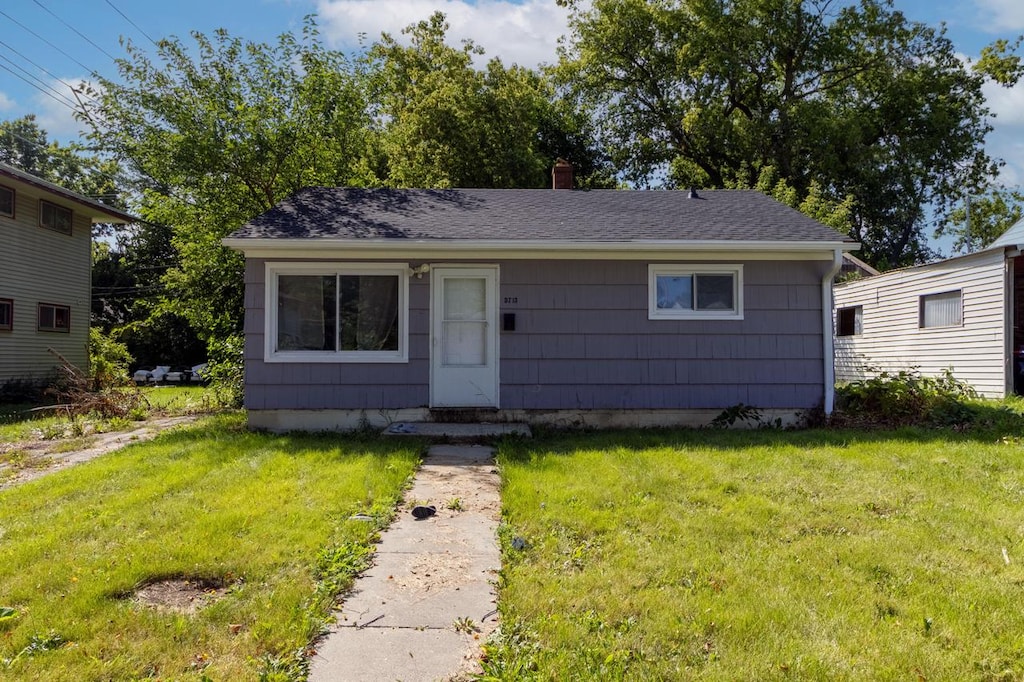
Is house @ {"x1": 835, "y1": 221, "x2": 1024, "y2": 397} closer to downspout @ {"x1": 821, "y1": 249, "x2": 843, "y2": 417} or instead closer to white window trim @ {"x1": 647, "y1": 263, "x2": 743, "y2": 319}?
downspout @ {"x1": 821, "y1": 249, "x2": 843, "y2": 417}

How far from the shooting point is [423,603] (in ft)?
10.3

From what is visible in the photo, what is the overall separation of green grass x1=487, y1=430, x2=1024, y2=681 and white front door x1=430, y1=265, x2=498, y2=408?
202 cm

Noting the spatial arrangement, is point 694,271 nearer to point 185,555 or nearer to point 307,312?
point 307,312

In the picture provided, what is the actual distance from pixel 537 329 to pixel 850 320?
1139cm

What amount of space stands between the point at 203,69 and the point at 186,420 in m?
7.84

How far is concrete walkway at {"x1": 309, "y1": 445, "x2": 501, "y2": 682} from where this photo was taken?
2.56m

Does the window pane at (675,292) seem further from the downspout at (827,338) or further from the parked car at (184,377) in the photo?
the parked car at (184,377)

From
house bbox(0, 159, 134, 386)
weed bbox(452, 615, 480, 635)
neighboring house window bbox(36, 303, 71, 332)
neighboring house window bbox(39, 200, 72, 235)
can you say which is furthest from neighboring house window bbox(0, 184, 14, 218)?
weed bbox(452, 615, 480, 635)

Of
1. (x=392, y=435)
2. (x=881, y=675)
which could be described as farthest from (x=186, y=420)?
(x=881, y=675)

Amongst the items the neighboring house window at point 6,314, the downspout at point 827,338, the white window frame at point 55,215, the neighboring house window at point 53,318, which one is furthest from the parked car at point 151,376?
the downspout at point 827,338

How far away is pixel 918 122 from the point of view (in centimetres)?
2288

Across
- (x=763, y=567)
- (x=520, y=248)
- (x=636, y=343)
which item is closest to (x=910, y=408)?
(x=636, y=343)

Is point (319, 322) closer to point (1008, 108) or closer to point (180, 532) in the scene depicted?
point (180, 532)

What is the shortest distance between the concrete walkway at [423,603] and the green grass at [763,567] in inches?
6.4
